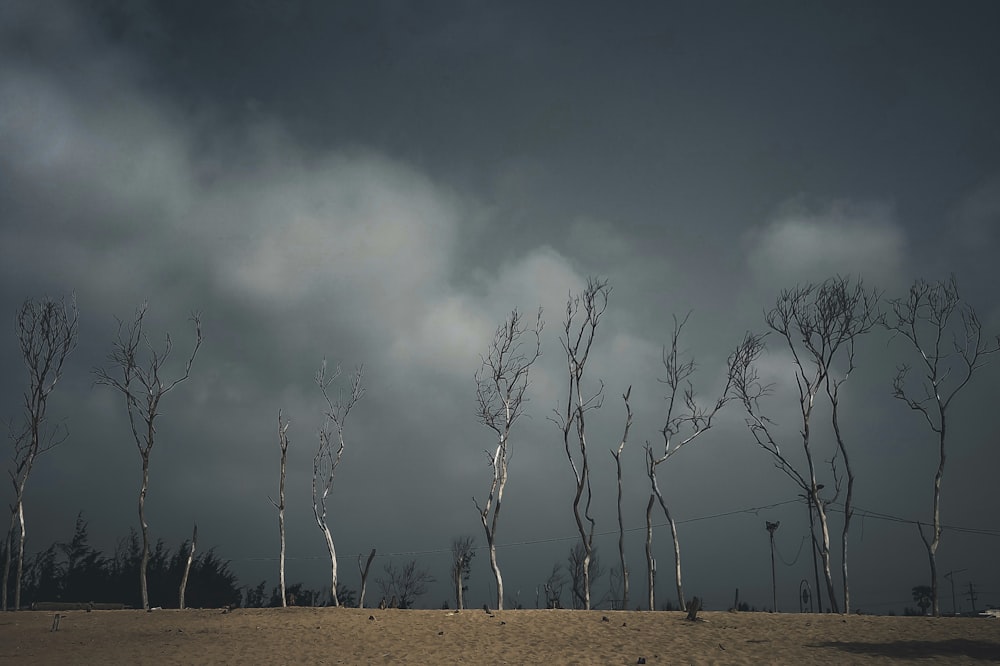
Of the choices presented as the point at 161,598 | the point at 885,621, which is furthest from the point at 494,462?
the point at 161,598

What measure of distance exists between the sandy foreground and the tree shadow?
3 centimetres

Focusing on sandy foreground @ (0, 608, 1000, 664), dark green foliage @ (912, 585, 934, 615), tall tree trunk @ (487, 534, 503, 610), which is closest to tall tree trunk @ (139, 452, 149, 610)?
sandy foreground @ (0, 608, 1000, 664)

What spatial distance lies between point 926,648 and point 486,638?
12.4m

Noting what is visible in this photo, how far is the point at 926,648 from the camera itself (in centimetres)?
1870

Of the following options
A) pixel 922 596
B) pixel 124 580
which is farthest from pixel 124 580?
pixel 922 596

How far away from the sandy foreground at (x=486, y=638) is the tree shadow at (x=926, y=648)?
0.09ft

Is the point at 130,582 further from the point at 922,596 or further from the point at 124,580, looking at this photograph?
the point at 922,596

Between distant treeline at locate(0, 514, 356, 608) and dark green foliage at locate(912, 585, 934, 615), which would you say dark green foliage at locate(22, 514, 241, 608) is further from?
dark green foliage at locate(912, 585, 934, 615)

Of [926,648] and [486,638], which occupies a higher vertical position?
[926,648]

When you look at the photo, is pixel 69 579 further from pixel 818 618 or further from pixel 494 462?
pixel 818 618

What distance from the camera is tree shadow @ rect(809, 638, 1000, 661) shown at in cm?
1791

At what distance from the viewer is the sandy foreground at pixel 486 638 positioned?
1886 cm

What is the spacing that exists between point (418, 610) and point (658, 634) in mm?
10222

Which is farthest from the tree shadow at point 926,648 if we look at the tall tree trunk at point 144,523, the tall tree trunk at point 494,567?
the tall tree trunk at point 144,523
